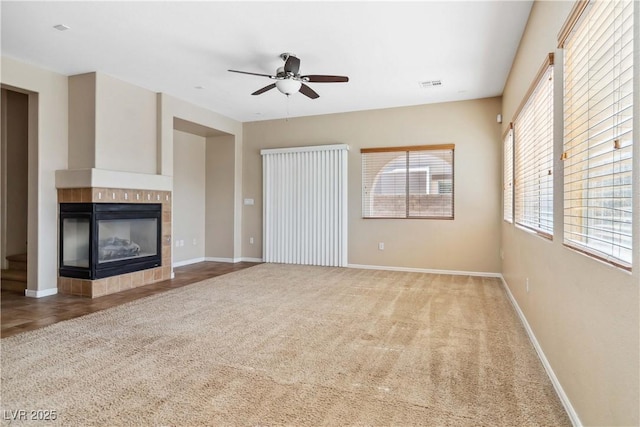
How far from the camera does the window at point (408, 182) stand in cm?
607

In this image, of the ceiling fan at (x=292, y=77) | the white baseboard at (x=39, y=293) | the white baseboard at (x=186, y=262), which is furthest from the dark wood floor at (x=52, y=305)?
the ceiling fan at (x=292, y=77)

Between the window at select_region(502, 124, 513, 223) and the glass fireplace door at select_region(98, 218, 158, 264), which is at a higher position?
the window at select_region(502, 124, 513, 223)

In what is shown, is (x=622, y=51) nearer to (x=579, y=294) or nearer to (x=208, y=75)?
(x=579, y=294)

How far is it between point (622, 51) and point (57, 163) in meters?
5.73

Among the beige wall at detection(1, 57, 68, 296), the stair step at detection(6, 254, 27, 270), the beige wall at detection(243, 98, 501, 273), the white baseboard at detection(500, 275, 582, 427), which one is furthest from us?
the beige wall at detection(243, 98, 501, 273)

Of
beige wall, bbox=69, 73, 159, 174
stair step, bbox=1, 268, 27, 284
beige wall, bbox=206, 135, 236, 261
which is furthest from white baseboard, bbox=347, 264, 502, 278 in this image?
stair step, bbox=1, 268, 27, 284

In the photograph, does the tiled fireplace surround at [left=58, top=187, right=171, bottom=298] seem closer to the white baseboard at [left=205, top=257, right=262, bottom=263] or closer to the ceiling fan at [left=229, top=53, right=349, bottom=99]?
the white baseboard at [left=205, top=257, right=262, bottom=263]

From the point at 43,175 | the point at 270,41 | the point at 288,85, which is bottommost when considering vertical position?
the point at 43,175

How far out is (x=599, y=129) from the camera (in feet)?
5.20

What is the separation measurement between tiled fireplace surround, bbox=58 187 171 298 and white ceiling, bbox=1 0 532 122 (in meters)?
1.59

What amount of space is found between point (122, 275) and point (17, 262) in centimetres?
180

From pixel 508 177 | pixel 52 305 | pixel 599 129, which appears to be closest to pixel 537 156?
pixel 599 129

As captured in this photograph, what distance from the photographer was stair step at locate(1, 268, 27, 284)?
492 centimetres

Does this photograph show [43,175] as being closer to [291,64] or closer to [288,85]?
[288,85]
